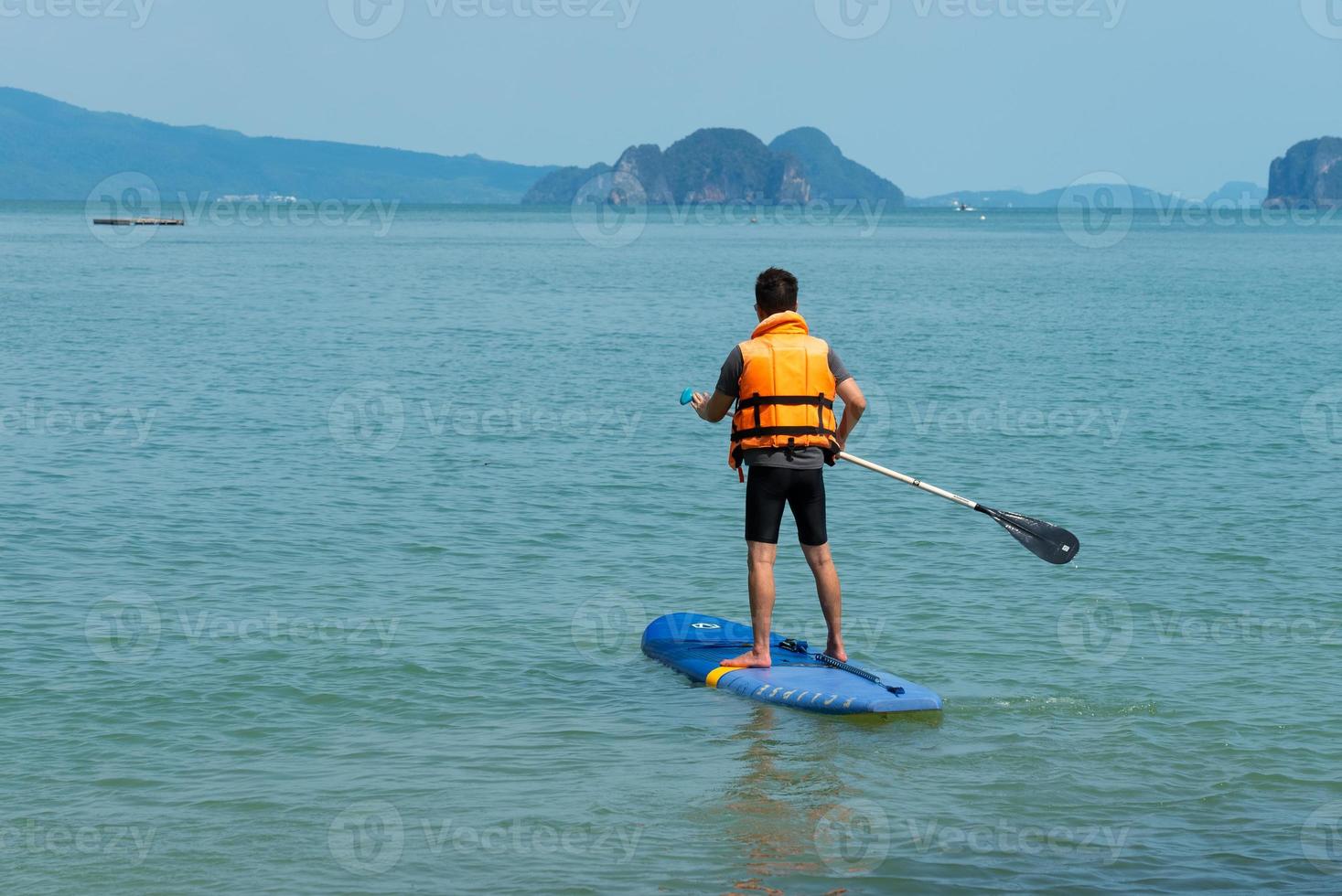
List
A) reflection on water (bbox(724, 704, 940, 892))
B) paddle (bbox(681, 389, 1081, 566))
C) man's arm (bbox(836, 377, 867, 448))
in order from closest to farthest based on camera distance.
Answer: reflection on water (bbox(724, 704, 940, 892)), man's arm (bbox(836, 377, 867, 448)), paddle (bbox(681, 389, 1081, 566))

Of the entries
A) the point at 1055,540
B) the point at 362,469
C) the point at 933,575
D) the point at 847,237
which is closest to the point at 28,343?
the point at 362,469

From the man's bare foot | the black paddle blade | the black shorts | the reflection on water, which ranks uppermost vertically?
the black shorts

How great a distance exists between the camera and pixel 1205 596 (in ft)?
40.8

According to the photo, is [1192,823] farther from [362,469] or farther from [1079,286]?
[1079,286]

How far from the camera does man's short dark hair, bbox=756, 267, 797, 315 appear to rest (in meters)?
9.05

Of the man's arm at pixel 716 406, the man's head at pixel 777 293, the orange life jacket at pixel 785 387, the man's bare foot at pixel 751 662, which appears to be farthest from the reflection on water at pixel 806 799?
the man's head at pixel 777 293

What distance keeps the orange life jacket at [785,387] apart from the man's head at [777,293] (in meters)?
0.06

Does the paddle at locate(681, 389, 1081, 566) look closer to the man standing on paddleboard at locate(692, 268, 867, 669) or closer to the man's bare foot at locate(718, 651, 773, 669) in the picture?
the man standing on paddleboard at locate(692, 268, 867, 669)

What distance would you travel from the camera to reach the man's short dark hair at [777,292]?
9.05 metres

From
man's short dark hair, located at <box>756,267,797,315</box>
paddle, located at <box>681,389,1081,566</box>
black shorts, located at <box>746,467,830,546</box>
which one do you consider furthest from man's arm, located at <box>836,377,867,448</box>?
paddle, located at <box>681,389,1081,566</box>

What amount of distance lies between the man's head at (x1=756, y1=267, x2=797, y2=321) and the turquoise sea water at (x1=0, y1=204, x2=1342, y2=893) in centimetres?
238

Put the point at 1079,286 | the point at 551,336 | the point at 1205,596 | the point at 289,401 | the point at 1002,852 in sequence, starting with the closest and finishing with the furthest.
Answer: the point at 1002,852, the point at 1205,596, the point at 289,401, the point at 551,336, the point at 1079,286

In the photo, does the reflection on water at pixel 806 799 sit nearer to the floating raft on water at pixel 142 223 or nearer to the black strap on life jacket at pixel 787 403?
the black strap on life jacket at pixel 787 403

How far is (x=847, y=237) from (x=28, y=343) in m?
102
